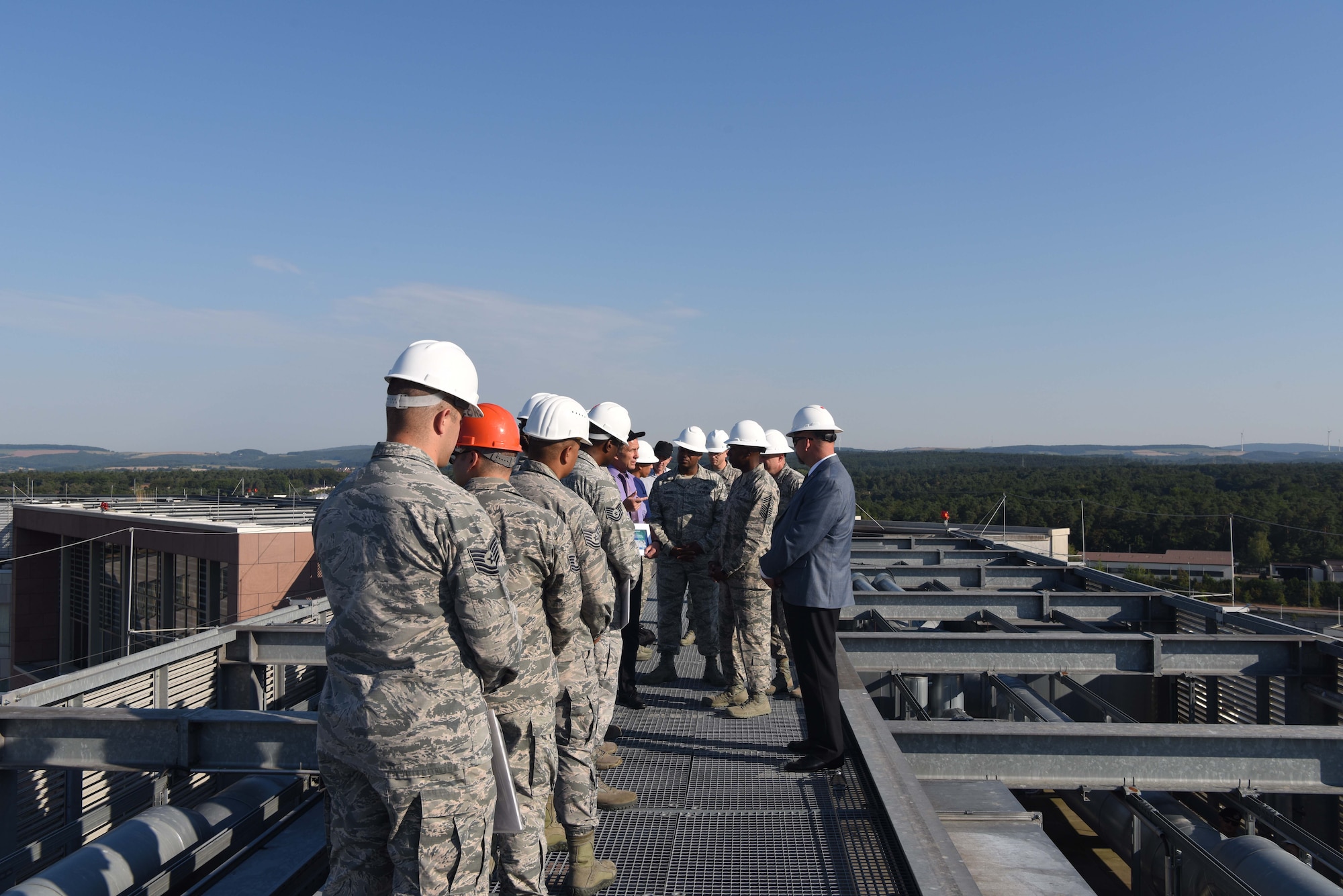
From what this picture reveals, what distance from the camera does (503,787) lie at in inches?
98.4

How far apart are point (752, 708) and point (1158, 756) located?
94.0 inches

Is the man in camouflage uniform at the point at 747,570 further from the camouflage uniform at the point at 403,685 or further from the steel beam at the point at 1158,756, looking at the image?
the camouflage uniform at the point at 403,685

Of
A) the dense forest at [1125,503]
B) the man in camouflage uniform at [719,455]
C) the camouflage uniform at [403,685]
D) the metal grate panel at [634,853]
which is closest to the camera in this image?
the camouflage uniform at [403,685]

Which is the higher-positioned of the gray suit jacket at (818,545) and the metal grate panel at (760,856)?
the gray suit jacket at (818,545)

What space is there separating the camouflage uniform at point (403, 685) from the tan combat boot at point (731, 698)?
338cm

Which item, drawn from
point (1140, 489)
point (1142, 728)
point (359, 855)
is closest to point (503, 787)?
point (359, 855)

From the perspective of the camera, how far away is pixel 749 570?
18.0ft

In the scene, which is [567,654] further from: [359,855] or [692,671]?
[692,671]

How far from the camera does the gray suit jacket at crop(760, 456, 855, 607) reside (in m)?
4.44

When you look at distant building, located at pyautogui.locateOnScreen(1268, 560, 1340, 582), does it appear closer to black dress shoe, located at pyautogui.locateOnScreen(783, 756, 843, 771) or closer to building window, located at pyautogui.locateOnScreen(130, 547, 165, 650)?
building window, located at pyautogui.locateOnScreen(130, 547, 165, 650)

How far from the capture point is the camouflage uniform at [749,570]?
213 inches

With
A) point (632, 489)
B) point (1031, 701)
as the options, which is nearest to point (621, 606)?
point (632, 489)

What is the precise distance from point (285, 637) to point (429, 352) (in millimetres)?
5144

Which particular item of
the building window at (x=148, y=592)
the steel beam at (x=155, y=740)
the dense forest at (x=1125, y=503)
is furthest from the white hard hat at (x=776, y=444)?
the dense forest at (x=1125, y=503)
